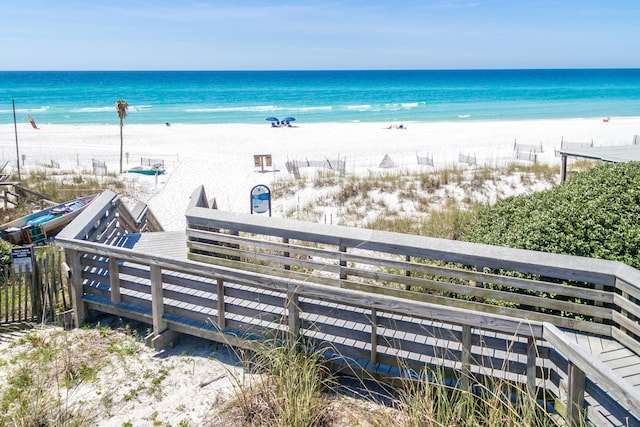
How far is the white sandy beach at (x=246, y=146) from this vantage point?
20219mm

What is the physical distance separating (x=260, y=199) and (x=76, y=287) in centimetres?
458

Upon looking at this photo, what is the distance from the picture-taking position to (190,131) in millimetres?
41125

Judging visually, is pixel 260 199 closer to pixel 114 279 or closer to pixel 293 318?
pixel 114 279

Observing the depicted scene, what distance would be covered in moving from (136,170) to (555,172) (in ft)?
52.5

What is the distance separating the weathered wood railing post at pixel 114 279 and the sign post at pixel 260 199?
438cm

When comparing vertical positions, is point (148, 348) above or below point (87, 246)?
below

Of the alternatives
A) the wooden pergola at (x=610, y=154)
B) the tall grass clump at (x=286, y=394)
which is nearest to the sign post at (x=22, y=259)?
the tall grass clump at (x=286, y=394)

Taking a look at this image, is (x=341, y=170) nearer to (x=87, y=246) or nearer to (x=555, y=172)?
(x=555, y=172)

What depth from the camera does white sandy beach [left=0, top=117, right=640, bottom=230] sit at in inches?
796

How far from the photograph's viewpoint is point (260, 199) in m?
10.7

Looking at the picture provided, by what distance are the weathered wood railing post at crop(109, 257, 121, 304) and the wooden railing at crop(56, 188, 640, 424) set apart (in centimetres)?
2

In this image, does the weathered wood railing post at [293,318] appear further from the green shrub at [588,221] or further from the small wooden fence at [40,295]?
the small wooden fence at [40,295]

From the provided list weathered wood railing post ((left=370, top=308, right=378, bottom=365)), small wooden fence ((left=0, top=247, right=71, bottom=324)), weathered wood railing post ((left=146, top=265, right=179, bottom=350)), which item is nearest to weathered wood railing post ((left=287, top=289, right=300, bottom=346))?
weathered wood railing post ((left=370, top=308, right=378, bottom=365))

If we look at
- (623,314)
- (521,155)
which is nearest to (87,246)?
(623,314)
